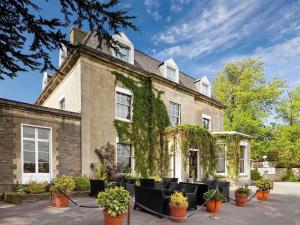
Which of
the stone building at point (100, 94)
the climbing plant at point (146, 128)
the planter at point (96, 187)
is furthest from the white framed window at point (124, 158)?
the planter at point (96, 187)

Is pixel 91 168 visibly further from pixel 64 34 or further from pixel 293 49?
pixel 293 49

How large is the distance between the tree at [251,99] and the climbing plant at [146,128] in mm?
15207

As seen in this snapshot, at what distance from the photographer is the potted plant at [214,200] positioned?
8.59 metres

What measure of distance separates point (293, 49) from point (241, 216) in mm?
8524

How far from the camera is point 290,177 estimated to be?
2752 centimetres

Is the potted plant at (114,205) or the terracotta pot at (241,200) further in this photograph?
the terracotta pot at (241,200)

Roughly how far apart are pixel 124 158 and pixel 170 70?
857 centimetres

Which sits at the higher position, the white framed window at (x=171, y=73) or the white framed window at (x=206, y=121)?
the white framed window at (x=171, y=73)

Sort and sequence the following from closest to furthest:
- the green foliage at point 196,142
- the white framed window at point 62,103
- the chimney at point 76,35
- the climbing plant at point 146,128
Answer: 1. the chimney at point 76,35
2. the climbing plant at point 146,128
3. the white framed window at point 62,103
4. the green foliage at point 196,142

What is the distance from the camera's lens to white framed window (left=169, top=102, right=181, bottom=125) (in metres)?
19.8

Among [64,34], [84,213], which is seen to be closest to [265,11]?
[64,34]

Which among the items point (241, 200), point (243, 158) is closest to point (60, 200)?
point (241, 200)

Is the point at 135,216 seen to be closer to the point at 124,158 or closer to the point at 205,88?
the point at 124,158

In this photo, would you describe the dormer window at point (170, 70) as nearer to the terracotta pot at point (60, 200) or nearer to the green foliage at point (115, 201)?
the terracotta pot at point (60, 200)
